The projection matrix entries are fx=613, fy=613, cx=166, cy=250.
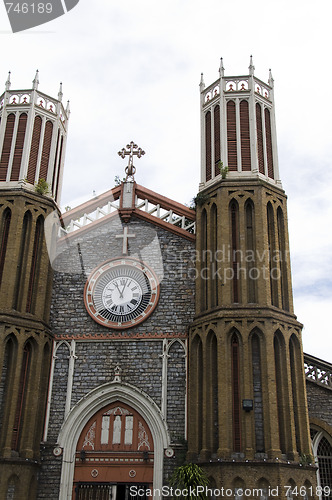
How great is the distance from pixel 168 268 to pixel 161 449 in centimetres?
608

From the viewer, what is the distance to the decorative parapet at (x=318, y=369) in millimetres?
20484

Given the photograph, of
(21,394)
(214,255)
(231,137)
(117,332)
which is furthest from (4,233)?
(231,137)

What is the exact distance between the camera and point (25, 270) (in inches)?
821

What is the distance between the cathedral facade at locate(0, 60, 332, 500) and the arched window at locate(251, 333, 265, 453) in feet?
0.13

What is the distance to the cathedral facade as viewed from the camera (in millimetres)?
17891

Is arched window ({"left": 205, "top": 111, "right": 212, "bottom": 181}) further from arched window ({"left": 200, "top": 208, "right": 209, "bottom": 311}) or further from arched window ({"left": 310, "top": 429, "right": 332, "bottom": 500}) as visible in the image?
arched window ({"left": 310, "top": 429, "right": 332, "bottom": 500})

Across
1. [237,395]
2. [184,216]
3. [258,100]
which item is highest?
[258,100]

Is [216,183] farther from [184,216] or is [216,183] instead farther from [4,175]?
[4,175]

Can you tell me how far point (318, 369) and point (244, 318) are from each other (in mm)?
3925

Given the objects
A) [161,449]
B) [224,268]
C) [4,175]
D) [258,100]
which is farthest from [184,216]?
[161,449]

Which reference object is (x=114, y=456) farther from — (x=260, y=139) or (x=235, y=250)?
(x=260, y=139)

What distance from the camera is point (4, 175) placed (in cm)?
2223

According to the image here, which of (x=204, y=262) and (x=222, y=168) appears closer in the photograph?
(x=204, y=262)

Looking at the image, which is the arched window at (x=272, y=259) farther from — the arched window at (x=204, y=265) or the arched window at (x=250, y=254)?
the arched window at (x=204, y=265)
